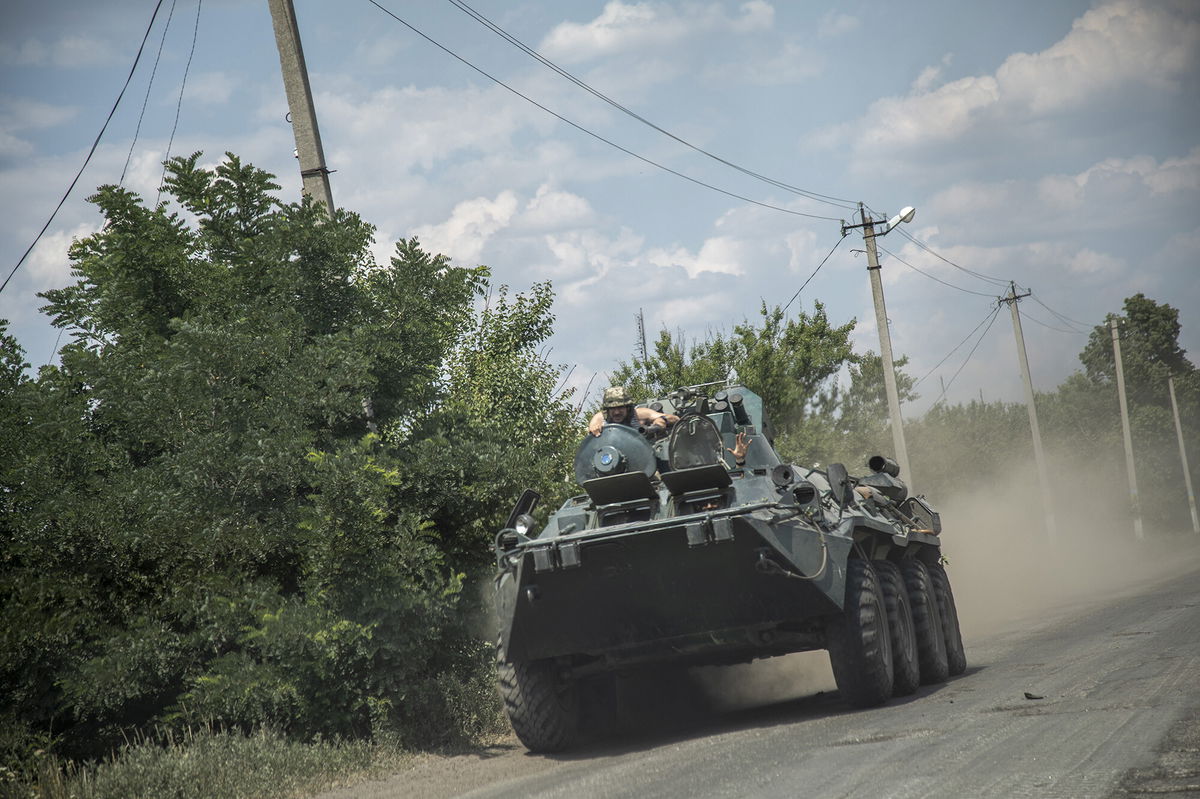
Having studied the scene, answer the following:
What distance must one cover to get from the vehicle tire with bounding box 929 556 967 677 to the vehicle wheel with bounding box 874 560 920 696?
1.69 m

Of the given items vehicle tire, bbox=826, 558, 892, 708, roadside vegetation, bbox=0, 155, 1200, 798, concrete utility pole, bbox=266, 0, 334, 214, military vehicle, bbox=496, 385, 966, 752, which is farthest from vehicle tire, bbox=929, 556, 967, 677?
concrete utility pole, bbox=266, 0, 334, 214

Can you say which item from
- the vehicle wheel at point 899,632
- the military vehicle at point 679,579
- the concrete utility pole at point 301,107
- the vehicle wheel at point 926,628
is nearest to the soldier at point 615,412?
the military vehicle at point 679,579

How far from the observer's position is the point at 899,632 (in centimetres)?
995

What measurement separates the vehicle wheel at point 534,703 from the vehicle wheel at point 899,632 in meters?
2.77

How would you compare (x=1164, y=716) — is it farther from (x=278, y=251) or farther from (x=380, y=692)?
(x=278, y=251)

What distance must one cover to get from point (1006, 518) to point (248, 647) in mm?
36707

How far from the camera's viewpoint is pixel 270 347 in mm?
11062

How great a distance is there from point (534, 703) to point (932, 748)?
331 centimetres

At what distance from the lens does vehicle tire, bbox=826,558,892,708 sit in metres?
8.95

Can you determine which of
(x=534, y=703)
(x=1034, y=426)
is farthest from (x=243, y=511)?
(x=1034, y=426)

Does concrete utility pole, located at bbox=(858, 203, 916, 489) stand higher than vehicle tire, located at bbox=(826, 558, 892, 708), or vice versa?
concrete utility pole, located at bbox=(858, 203, 916, 489)

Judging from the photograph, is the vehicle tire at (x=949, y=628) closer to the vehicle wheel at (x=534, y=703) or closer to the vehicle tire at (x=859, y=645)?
the vehicle tire at (x=859, y=645)

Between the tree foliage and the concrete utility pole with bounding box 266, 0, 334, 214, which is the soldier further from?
the concrete utility pole with bounding box 266, 0, 334, 214

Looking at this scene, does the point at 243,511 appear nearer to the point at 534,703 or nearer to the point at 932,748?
the point at 534,703
